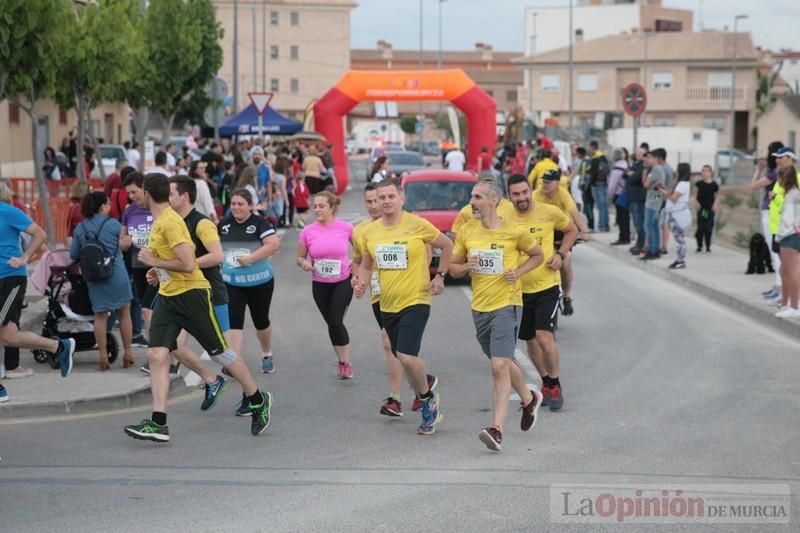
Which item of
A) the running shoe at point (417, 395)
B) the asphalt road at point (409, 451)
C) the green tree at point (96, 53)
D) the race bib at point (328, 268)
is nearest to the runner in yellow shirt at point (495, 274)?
the asphalt road at point (409, 451)

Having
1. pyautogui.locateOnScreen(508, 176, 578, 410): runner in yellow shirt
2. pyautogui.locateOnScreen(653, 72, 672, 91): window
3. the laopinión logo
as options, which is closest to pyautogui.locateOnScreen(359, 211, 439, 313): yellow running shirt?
pyautogui.locateOnScreen(508, 176, 578, 410): runner in yellow shirt

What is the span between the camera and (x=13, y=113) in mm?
45281

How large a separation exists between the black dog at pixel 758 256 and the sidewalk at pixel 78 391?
1070 centimetres

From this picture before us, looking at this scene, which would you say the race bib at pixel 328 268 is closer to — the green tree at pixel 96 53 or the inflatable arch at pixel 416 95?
the green tree at pixel 96 53

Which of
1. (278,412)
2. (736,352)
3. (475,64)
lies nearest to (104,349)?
(278,412)

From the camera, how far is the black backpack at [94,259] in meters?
11.6

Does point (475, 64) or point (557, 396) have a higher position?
point (475, 64)

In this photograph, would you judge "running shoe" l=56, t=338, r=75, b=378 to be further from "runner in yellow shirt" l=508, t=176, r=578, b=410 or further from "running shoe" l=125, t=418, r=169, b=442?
"runner in yellow shirt" l=508, t=176, r=578, b=410

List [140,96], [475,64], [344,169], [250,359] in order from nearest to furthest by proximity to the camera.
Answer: [250,359], [140,96], [344,169], [475,64]

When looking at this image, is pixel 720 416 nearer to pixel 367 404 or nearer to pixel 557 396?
pixel 557 396

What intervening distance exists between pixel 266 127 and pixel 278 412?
33.8 meters

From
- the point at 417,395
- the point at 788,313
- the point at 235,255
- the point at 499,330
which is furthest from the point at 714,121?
the point at 499,330

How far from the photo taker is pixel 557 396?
10055 millimetres

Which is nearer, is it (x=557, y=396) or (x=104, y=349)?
(x=557, y=396)
